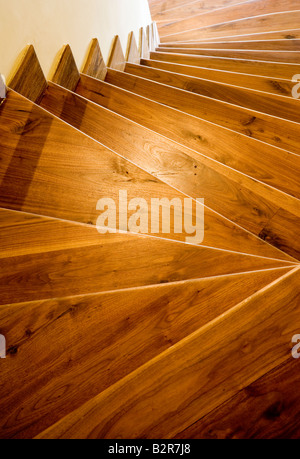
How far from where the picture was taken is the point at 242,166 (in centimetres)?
98

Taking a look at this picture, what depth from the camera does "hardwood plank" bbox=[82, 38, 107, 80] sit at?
4.00 feet

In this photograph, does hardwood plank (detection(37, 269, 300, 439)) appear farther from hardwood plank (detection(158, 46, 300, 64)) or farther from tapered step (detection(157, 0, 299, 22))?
tapered step (detection(157, 0, 299, 22))

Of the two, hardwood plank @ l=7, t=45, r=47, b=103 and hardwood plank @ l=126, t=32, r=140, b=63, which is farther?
hardwood plank @ l=126, t=32, r=140, b=63

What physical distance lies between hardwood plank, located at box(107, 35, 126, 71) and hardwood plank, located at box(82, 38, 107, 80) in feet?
0.49

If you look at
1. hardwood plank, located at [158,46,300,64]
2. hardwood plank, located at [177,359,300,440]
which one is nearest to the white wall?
hardwood plank, located at [158,46,300,64]

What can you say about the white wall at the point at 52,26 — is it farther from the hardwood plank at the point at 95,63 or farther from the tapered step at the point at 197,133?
the tapered step at the point at 197,133

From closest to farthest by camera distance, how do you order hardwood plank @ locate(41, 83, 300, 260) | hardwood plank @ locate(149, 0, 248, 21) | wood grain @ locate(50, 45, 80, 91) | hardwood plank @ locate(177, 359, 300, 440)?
hardwood plank @ locate(177, 359, 300, 440)
hardwood plank @ locate(41, 83, 300, 260)
wood grain @ locate(50, 45, 80, 91)
hardwood plank @ locate(149, 0, 248, 21)

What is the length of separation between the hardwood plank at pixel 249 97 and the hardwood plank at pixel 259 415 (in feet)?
3.00

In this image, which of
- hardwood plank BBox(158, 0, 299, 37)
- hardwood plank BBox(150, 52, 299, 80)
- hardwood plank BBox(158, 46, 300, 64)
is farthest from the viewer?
hardwood plank BBox(158, 0, 299, 37)

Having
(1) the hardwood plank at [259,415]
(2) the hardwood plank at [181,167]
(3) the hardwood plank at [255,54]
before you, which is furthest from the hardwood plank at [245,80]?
(1) the hardwood plank at [259,415]

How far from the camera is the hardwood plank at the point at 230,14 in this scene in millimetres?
2150

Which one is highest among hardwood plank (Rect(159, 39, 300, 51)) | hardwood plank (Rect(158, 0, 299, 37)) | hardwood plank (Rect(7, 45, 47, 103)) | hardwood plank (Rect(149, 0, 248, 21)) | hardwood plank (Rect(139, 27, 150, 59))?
hardwood plank (Rect(149, 0, 248, 21))

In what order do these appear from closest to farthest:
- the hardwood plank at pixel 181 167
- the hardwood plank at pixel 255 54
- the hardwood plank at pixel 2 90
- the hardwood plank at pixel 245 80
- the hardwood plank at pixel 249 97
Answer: the hardwood plank at pixel 2 90 → the hardwood plank at pixel 181 167 → the hardwood plank at pixel 249 97 → the hardwood plank at pixel 245 80 → the hardwood plank at pixel 255 54

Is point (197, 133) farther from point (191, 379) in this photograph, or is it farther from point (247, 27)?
point (247, 27)
